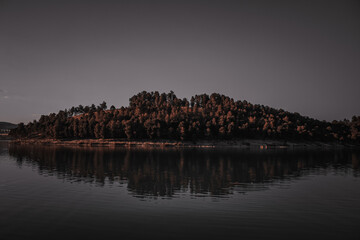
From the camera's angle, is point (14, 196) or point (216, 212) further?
point (14, 196)

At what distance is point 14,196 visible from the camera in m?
33.8

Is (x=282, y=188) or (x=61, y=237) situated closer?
(x=61, y=237)

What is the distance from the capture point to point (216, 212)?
27.2 meters

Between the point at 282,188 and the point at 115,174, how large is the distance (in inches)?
1274

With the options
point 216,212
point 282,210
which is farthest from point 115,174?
point 282,210

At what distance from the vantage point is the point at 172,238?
2022 cm

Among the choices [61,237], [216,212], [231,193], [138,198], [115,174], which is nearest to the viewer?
[61,237]

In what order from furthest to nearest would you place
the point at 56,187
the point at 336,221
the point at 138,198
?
the point at 56,187 < the point at 138,198 < the point at 336,221

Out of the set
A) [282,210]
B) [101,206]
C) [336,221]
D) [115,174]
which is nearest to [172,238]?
[101,206]

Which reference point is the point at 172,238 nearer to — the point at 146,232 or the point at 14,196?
the point at 146,232

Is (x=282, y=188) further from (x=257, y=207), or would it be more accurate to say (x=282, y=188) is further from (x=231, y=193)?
(x=257, y=207)

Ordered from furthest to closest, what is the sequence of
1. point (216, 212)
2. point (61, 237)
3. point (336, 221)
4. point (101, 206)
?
point (101, 206) < point (216, 212) < point (336, 221) < point (61, 237)

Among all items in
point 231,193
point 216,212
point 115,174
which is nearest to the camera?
point 216,212

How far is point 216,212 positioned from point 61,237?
14870 mm
